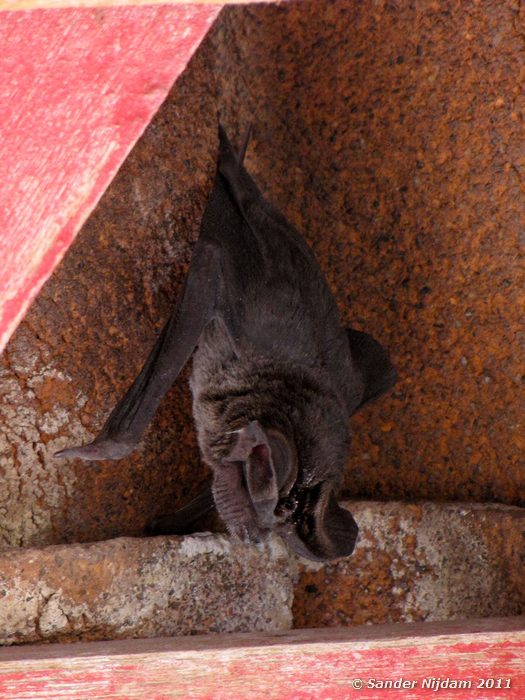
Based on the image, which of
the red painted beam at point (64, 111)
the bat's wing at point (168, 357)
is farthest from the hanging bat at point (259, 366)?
the red painted beam at point (64, 111)

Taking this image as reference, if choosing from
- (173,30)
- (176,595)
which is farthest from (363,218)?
(176,595)

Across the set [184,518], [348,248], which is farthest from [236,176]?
[184,518]

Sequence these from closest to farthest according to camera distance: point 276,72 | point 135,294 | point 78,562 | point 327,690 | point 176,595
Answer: point 327,690
point 78,562
point 176,595
point 135,294
point 276,72

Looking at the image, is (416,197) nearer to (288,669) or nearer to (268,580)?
A: (268,580)

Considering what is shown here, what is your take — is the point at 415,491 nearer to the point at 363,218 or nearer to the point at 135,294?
the point at 363,218

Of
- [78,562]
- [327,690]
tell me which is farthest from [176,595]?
[327,690]

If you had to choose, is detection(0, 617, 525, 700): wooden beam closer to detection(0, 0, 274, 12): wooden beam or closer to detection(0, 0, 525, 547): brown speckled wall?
detection(0, 0, 525, 547): brown speckled wall

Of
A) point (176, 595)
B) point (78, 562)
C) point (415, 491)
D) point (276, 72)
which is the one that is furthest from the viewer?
point (276, 72)

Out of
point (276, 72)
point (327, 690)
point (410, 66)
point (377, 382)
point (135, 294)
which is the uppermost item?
point (276, 72)

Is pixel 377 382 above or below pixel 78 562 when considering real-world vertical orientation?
above

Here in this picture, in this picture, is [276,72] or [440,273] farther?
[276,72]
